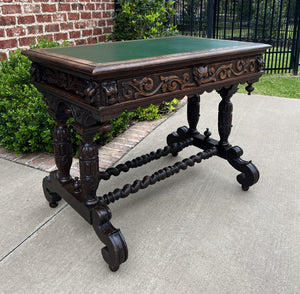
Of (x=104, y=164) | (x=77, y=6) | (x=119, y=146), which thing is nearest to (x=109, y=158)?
(x=104, y=164)

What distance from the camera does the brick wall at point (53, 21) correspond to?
3.16 meters

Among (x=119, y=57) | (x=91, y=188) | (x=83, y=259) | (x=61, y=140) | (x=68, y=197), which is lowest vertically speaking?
(x=83, y=259)

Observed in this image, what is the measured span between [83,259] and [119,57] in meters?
1.12

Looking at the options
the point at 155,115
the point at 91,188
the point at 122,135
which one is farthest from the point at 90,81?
the point at 155,115

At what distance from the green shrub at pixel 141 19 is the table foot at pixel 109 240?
9.27ft

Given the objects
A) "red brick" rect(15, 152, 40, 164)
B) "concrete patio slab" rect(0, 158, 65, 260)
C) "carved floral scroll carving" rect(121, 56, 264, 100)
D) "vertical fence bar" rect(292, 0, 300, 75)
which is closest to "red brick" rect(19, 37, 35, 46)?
"red brick" rect(15, 152, 40, 164)

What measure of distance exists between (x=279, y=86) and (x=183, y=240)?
4.91 meters

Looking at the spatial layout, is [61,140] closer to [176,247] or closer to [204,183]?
[176,247]

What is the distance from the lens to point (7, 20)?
312 cm

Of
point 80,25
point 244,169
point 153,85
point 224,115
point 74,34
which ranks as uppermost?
point 80,25

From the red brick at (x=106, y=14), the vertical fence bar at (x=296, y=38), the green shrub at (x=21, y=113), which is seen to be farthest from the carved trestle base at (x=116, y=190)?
the vertical fence bar at (x=296, y=38)

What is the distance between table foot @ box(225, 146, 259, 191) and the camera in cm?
241

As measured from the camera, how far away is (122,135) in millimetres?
3605

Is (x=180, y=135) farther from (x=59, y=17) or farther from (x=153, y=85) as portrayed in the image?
(x=59, y=17)
